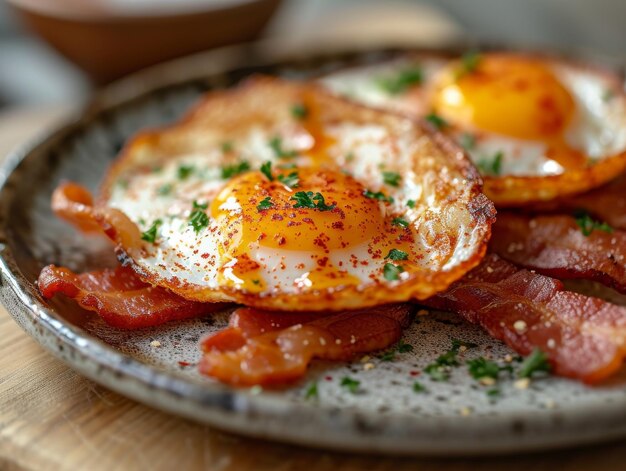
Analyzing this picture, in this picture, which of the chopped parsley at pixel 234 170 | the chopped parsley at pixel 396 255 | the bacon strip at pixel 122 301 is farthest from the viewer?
the chopped parsley at pixel 234 170

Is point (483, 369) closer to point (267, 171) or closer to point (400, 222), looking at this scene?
point (400, 222)

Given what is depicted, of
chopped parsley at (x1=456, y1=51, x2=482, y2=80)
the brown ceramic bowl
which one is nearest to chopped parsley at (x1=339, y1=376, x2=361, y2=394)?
chopped parsley at (x1=456, y1=51, x2=482, y2=80)

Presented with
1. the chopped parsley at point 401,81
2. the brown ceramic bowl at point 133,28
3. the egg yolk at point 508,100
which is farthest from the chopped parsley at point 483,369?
the brown ceramic bowl at point 133,28

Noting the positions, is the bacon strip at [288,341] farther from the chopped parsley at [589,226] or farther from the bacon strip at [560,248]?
the chopped parsley at [589,226]

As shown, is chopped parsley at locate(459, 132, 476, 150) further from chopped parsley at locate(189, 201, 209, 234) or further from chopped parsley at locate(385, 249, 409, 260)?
chopped parsley at locate(189, 201, 209, 234)

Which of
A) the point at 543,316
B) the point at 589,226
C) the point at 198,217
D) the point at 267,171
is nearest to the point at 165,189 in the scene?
the point at 198,217

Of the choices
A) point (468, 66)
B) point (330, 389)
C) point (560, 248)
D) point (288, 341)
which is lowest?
point (330, 389)

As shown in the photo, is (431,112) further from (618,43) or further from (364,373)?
(618,43)
